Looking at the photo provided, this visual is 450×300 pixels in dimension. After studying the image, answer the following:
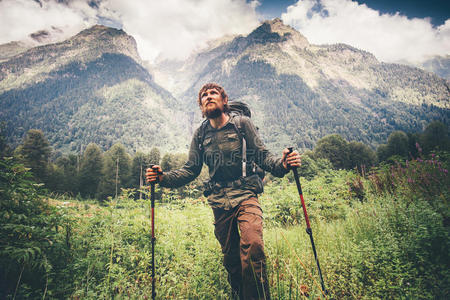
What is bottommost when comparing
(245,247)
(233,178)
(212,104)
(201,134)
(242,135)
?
(245,247)

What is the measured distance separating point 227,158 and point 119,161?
40.6m

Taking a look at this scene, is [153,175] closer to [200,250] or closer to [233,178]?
[233,178]

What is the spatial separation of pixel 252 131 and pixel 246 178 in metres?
0.78

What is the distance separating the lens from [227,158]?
310 centimetres

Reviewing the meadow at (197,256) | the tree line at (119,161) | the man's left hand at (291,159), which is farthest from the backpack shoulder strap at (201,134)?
the tree line at (119,161)

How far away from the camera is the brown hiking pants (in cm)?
223

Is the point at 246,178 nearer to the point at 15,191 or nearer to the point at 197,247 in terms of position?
the point at 197,247

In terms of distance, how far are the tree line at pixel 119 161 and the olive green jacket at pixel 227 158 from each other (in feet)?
58.3

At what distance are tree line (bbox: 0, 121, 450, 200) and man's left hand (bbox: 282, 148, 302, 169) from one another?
18.8 meters

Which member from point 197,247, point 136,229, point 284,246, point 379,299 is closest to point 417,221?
point 379,299

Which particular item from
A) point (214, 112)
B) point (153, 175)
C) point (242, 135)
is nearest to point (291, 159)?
point (242, 135)

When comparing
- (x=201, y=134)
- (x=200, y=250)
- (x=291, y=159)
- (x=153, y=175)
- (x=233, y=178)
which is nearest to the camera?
(x=291, y=159)

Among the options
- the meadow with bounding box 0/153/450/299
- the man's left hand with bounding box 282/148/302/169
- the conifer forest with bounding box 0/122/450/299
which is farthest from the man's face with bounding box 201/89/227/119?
the meadow with bounding box 0/153/450/299

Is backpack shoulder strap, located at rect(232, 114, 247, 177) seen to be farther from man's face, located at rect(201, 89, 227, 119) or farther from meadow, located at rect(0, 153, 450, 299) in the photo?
meadow, located at rect(0, 153, 450, 299)
